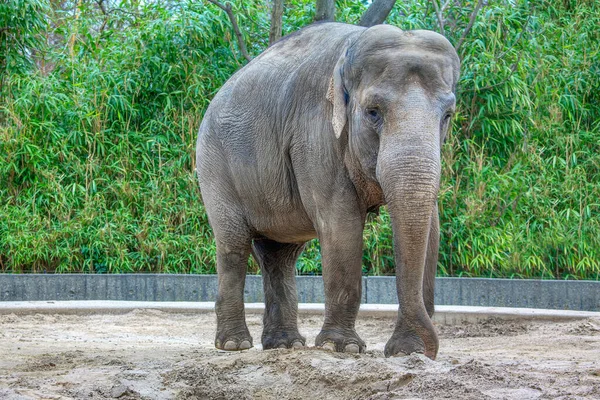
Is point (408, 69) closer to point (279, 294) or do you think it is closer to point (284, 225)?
point (284, 225)

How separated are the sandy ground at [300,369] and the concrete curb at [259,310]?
0.36 m

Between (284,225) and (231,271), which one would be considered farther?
(231,271)

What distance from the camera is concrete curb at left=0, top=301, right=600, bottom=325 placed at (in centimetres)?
805

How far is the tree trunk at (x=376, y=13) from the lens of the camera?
A: 9133 millimetres

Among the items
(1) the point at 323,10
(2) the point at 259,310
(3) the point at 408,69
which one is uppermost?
(1) the point at 323,10

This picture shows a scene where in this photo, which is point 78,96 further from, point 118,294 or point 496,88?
point 496,88

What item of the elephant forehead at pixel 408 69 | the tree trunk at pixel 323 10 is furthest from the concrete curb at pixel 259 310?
the elephant forehead at pixel 408 69

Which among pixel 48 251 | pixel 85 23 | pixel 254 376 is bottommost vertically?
pixel 254 376

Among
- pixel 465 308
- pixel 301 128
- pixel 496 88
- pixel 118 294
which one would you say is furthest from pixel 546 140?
pixel 301 128

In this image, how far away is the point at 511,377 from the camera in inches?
182

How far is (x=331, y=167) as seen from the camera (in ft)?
18.2

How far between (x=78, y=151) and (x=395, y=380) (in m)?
7.61

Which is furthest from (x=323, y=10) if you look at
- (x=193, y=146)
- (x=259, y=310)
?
(x=259, y=310)

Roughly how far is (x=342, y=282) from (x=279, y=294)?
141 centimetres
